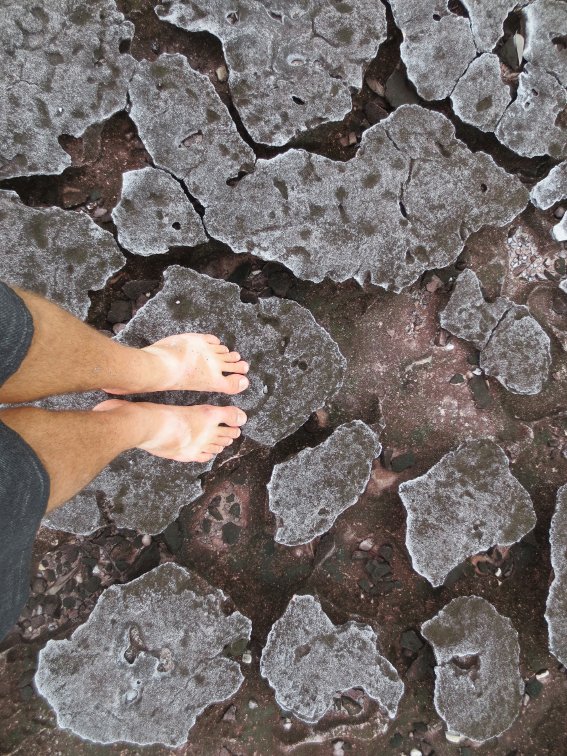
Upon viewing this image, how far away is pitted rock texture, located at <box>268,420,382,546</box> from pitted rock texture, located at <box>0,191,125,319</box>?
40.5 inches

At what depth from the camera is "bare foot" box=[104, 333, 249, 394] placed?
189 cm

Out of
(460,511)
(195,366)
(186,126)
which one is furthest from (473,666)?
(186,126)

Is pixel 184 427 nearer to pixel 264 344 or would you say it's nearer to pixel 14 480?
pixel 264 344

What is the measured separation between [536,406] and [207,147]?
1737 mm

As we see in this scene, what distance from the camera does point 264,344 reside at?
7.06 feet

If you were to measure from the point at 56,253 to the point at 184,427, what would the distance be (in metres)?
0.84

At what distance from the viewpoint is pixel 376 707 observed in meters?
2.20

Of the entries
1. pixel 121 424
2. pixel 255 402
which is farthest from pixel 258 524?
pixel 121 424

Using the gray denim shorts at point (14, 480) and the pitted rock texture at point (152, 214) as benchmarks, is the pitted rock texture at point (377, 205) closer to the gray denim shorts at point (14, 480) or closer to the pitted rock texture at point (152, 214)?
the pitted rock texture at point (152, 214)

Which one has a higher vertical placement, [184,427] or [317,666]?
[184,427]

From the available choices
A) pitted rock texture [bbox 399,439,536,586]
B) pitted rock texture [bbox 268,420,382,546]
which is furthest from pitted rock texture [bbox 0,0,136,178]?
pitted rock texture [bbox 399,439,536,586]

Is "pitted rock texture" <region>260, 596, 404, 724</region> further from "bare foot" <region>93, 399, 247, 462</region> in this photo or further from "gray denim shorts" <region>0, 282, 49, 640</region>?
"gray denim shorts" <region>0, 282, 49, 640</region>

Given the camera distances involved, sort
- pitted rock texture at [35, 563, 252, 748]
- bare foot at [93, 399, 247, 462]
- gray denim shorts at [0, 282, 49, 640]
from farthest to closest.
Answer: pitted rock texture at [35, 563, 252, 748] < bare foot at [93, 399, 247, 462] < gray denim shorts at [0, 282, 49, 640]

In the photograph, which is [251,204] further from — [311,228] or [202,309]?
[202,309]
